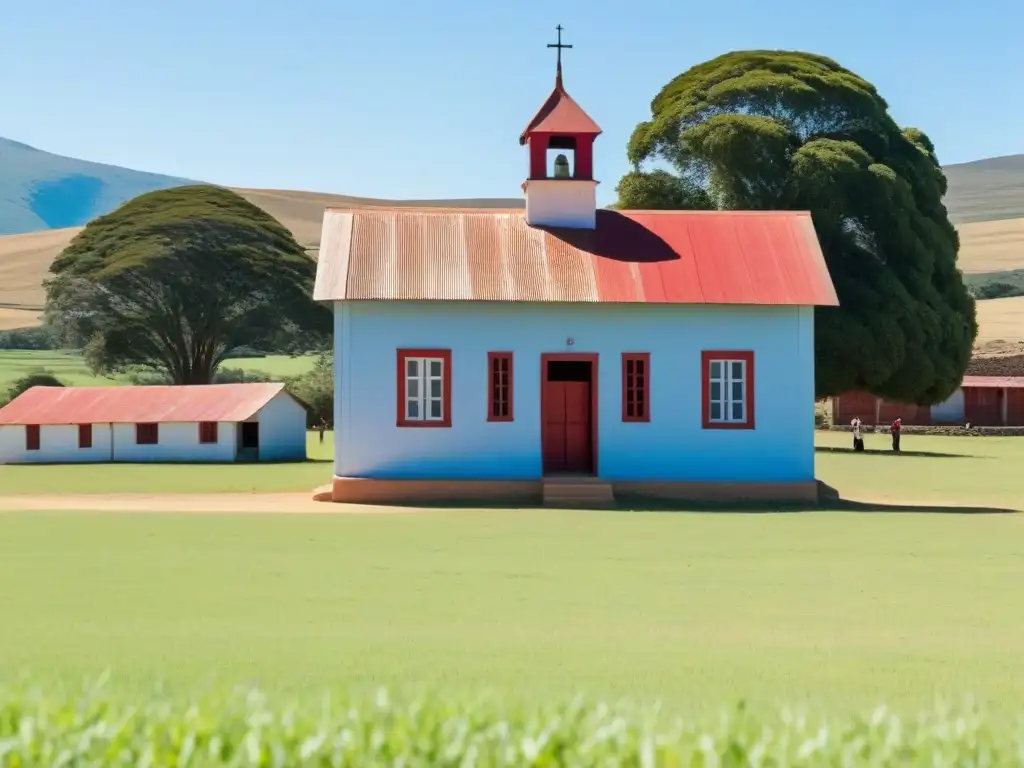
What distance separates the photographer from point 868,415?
2694 inches

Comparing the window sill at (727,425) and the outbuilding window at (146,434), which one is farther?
the outbuilding window at (146,434)

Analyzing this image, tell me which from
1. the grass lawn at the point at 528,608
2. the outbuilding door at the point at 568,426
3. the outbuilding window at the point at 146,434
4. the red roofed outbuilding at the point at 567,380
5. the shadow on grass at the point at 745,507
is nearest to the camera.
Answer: the grass lawn at the point at 528,608

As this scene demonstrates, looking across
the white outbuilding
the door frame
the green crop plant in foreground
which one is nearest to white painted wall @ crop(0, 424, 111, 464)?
Answer: the white outbuilding

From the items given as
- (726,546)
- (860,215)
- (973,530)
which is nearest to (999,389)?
(860,215)

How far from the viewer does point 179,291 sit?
210 feet

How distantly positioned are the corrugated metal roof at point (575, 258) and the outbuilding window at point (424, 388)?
46.8 inches

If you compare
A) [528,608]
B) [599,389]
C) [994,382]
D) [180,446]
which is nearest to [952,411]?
[994,382]

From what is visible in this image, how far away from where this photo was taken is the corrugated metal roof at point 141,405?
146 ft

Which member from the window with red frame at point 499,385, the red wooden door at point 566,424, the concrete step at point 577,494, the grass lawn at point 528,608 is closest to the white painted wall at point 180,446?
the red wooden door at point 566,424

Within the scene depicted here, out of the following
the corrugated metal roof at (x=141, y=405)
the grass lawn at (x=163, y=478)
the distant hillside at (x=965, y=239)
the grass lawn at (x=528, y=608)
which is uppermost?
the distant hillside at (x=965, y=239)

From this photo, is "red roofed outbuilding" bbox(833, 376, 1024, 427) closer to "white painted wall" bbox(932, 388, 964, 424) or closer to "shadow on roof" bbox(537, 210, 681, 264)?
"white painted wall" bbox(932, 388, 964, 424)

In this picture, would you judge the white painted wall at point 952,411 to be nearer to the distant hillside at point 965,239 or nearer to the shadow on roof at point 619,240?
the distant hillside at point 965,239

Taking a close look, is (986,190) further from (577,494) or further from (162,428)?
(577,494)

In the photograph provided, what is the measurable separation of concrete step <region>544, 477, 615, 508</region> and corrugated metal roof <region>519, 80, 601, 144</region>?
26.3ft
